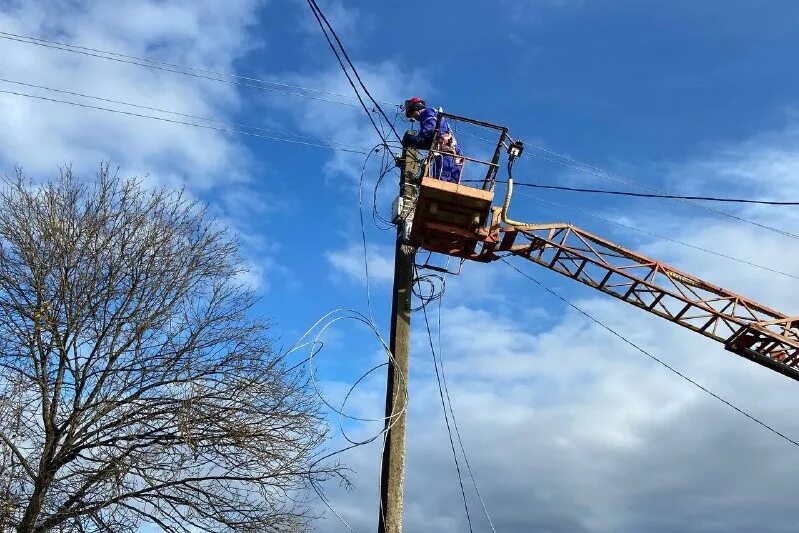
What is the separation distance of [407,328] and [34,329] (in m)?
6.51

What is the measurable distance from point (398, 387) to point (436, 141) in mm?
3992

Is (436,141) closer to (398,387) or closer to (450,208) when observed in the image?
(450,208)

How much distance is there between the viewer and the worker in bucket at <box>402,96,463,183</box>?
11.2 meters

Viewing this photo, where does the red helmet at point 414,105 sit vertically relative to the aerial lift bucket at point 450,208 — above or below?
above

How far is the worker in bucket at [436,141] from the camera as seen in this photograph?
1118 cm

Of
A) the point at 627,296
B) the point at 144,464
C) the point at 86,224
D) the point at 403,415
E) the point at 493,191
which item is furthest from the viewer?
the point at 627,296

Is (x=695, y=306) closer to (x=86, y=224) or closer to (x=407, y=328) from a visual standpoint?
(x=407, y=328)

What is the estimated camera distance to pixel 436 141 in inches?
447

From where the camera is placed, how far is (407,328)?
9.49 metres

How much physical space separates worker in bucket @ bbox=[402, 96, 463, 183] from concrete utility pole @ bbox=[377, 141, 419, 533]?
3.08 feet

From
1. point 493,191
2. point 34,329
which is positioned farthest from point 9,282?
point 493,191

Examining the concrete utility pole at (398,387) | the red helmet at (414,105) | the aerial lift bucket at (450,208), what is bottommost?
the concrete utility pole at (398,387)

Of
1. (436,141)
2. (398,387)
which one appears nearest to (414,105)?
(436,141)

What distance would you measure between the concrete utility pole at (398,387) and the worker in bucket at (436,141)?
37.0 inches
